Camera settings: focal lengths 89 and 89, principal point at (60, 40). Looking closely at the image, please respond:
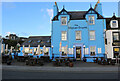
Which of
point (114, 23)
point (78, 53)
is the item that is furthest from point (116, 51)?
point (78, 53)

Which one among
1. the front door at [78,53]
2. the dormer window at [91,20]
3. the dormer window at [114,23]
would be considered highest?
the dormer window at [91,20]

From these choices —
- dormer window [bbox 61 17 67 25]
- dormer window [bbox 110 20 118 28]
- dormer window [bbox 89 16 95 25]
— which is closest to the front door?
dormer window [bbox 89 16 95 25]

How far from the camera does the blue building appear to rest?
19.0 m

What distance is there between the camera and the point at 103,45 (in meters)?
18.9

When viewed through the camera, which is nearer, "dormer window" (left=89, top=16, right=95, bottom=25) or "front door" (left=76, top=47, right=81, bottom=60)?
"dormer window" (left=89, top=16, right=95, bottom=25)

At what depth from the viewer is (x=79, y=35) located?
63.8 feet

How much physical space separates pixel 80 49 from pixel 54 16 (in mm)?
9589

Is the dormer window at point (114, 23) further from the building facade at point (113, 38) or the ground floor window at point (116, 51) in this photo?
the ground floor window at point (116, 51)

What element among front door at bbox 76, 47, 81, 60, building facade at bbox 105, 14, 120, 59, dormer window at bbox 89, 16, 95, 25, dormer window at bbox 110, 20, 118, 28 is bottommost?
front door at bbox 76, 47, 81, 60

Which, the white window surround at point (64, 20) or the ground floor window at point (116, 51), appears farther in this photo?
the white window surround at point (64, 20)

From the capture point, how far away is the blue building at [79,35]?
19.0 metres

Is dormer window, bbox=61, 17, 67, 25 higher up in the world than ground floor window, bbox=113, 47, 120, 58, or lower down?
higher up

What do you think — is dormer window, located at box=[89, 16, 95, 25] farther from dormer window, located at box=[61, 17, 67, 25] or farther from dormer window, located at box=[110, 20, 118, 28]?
dormer window, located at box=[61, 17, 67, 25]

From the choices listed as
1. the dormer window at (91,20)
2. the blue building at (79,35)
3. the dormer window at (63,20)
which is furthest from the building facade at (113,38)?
the dormer window at (63,20)
